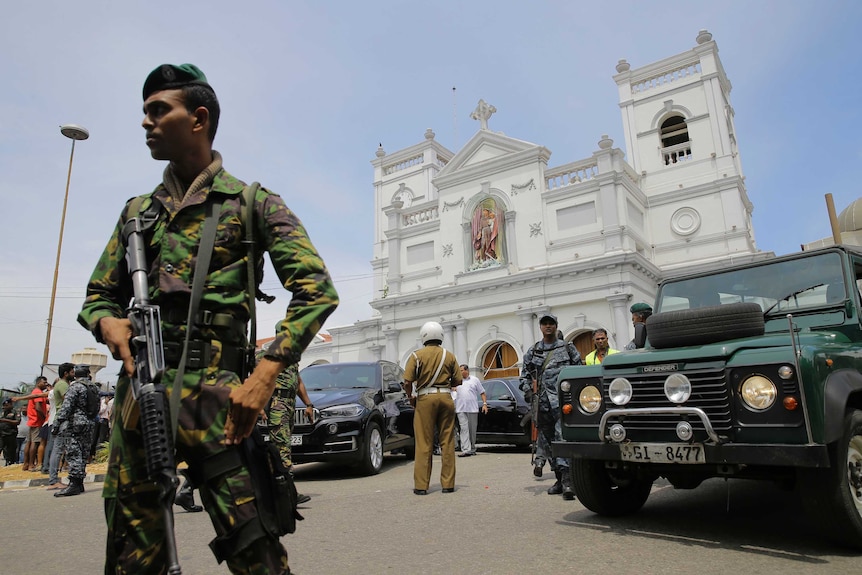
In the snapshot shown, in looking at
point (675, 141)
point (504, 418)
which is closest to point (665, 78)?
point (675, 141)

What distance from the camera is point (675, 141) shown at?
29.2 metres

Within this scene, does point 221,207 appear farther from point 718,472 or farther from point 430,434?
point 430,434

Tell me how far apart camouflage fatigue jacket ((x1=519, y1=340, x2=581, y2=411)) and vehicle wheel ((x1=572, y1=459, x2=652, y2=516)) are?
1.51 m

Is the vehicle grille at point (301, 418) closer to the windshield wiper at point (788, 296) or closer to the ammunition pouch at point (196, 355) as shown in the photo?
the windshield wiper at point (788, 296)

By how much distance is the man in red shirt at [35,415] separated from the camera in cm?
1130

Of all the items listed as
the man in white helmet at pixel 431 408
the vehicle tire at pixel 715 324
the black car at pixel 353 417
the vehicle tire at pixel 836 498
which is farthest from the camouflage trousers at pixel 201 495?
the black car at pixel 353 417

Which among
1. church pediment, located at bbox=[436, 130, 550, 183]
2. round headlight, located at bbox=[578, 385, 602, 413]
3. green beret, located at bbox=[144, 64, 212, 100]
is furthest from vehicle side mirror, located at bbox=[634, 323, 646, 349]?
church pediment, located at bbox=[436, 130, 550, 183]

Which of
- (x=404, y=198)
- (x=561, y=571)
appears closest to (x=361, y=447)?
(x=561, y=571)

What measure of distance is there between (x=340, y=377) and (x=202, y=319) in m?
7.57

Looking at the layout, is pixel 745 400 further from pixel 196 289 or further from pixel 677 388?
pixel 196 289

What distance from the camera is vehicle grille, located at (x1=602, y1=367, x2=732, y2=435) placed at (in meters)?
3.76

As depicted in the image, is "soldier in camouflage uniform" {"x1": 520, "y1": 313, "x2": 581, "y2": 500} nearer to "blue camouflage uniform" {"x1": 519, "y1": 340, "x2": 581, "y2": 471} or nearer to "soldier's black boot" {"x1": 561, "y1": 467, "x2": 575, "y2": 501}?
"blue camouflage uniform" {"x1": 519, "y1": 340, "x2": 581, "y2": 471}

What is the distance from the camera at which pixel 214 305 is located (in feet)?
6.44

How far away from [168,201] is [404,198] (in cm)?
3532
